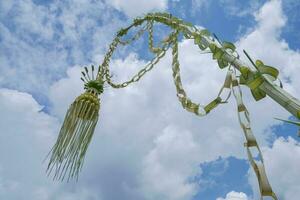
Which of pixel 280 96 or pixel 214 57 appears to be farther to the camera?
pixel 214 57

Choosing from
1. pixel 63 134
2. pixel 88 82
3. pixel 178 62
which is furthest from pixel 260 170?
pixel 88 82

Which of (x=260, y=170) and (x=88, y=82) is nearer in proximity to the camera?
(x=260, y=170)

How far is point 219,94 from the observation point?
1.34 m

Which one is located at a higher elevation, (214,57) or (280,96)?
(214,57)

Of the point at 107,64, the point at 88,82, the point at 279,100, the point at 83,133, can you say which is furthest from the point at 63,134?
the point at 279,100

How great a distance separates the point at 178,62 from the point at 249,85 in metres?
0.90

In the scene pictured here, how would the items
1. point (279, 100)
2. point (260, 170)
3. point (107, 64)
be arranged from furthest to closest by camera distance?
point (107, 64)
point (279, 100)
point (260, 170)

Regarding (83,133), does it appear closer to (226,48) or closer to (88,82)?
(88,82)

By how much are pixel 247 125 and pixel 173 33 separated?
1.14 meters

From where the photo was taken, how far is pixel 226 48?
144 cm

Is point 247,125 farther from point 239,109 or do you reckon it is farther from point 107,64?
point 107,64

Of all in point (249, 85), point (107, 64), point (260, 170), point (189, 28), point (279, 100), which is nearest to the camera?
point (260, 170)

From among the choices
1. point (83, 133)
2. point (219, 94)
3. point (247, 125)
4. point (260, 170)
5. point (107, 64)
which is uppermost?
point (107, 64)

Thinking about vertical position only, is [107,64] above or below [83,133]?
above
